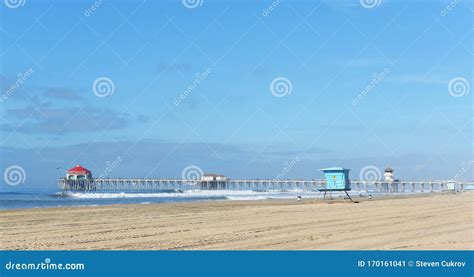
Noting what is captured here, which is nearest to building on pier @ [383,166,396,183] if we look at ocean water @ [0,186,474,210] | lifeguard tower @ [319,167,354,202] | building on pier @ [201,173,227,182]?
building on pier @ [201,173,227,182]

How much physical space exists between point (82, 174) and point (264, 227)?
7384cm

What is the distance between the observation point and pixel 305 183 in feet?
350

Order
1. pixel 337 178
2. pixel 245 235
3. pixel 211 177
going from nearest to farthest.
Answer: pixel 245 235
pixel 337 178
pixel 211 177

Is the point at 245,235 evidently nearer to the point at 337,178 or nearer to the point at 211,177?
the point at 337,178

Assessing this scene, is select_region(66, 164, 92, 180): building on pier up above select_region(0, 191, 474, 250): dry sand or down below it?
above

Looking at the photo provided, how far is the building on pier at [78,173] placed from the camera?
81.9 m

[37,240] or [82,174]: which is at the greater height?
[82,174]

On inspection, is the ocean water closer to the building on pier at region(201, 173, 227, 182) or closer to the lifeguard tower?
the lifeguard tower

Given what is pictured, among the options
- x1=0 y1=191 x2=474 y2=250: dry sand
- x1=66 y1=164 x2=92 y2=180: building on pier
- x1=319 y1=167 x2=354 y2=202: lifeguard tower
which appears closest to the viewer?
x1=0 y1=191 x2=474 y2=250: dry sand

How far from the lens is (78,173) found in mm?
82625

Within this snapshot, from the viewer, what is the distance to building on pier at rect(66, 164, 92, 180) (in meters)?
81.9

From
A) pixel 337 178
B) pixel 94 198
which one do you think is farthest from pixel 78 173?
pixel 337 178
